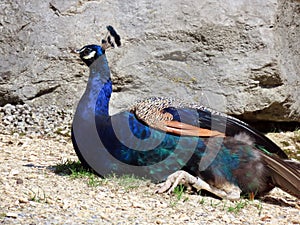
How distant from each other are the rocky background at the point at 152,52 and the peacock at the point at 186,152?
147cm

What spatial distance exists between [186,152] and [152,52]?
1819mm

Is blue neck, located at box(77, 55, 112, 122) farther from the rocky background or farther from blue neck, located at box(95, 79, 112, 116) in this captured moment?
the rocky background

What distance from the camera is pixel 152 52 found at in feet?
19.3

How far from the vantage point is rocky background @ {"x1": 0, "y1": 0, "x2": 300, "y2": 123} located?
5852 millimetres

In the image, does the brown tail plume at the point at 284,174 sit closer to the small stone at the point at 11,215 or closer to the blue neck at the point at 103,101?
the blue neck at the point at 103,101

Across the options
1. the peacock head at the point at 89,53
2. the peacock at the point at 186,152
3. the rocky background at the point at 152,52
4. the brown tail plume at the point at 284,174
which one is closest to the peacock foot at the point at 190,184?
the peacock at the point at 186,152

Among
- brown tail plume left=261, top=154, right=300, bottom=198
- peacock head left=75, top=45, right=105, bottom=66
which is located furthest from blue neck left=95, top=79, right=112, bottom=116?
brown tail plume left=261, top=154, right=300, bottom=198

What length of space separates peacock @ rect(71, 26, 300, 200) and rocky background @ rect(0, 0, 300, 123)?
4.84 ft

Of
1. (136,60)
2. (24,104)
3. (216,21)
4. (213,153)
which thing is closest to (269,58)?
(216,21)

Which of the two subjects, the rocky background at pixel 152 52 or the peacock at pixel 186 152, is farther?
the rocky background at pixel 152 52

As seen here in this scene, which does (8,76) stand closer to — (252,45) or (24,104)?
(24,104)

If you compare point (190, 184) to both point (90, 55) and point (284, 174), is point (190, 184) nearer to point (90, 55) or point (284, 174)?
point (284, 174)

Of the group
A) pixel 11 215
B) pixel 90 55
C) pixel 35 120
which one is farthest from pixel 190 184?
pixel 35 120

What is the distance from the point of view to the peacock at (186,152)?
4.26 metres
